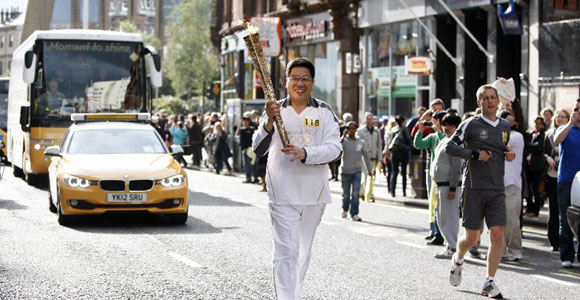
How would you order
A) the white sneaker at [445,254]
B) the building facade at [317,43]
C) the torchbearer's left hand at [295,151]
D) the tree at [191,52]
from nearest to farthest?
the torchbearer's left hand at [295,151] < the white sneaker at [445,254] < the building facade at [317,43] < the tree at [191,52]

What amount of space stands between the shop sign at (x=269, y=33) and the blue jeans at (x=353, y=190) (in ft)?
79.9

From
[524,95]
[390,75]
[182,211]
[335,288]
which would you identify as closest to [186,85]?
[390,75]

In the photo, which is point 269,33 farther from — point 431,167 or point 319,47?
point 431,167

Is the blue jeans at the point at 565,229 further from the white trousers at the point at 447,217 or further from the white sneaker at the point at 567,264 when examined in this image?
the white trousers at the point at 447,217

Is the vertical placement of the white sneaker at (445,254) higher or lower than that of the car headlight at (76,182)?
lower

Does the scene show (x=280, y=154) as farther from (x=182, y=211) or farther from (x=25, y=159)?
(x=25, y=159)

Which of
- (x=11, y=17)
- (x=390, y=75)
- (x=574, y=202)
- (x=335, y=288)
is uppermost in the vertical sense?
(x=11, y=17)

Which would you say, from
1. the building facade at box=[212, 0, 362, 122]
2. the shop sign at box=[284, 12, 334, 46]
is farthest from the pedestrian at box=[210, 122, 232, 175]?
the shop sign at box=[284, 12, 334, 46]

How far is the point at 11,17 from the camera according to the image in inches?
5950

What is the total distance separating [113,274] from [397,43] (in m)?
26.2

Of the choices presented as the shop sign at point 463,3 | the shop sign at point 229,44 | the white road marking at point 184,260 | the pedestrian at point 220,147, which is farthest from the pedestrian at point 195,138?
the white road marking at point 184,260

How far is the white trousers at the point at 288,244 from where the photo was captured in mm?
7262

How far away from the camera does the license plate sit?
573 inches

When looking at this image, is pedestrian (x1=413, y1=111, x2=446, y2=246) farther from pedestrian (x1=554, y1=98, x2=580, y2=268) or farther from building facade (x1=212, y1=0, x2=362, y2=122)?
building facade (x1=212, y1=0, x2=362, y2=122)
